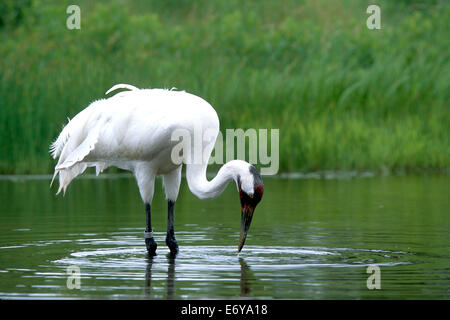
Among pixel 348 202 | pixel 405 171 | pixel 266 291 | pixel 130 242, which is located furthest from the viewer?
pixel 405 171

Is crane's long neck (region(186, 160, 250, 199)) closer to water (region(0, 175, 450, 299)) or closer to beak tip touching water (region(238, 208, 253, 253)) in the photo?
beak tip touching water (region(238, 208, 253, 253))

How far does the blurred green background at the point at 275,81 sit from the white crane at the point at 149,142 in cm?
717

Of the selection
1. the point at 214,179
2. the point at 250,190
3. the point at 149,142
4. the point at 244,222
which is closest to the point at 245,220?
the point at 244,222

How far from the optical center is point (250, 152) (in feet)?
57.8

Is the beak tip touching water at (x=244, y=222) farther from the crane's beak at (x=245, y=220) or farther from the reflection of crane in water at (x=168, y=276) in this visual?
the reflection of crane in water at (x=168, y=276)

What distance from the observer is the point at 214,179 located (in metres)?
9.62

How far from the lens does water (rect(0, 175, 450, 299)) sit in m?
7.48

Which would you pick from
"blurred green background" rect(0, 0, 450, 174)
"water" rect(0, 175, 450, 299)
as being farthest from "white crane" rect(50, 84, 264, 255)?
"blurred green background" rect(0, 0, 450, 174)

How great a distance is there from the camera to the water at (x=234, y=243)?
294 inches

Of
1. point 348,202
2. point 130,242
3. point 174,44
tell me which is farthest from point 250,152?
point 130,242

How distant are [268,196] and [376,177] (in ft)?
10.2

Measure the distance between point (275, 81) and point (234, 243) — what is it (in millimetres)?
9633

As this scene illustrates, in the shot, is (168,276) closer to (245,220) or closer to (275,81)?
(245,220)

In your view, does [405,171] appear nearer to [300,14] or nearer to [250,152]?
[250,152]
